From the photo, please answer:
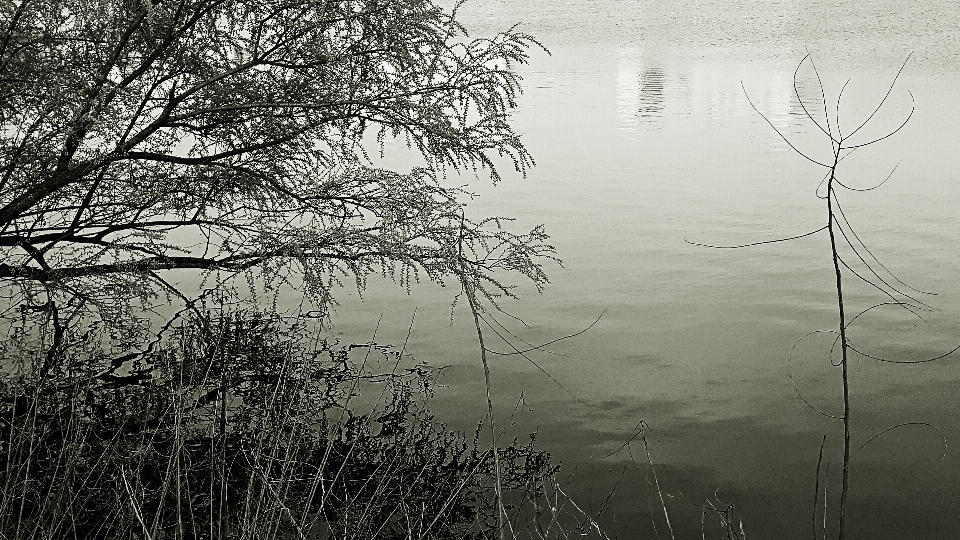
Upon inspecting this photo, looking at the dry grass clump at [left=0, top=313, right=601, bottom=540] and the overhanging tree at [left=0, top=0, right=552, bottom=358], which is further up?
the overhanging tree at [left=0, top=0, right=552, bottom=358]

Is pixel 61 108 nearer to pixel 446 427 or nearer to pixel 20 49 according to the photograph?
pixel 20 49

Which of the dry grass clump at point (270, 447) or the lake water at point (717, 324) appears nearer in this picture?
the dry grass clump at point (270, 447)

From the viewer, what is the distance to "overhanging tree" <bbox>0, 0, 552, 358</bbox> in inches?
255

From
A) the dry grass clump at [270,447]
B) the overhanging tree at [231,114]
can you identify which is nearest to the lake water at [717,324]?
the dry grass clump at [270,447]

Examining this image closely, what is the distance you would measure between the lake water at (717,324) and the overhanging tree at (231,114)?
1.61 metres

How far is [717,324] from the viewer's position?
9.68m

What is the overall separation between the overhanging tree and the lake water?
63.2 inches

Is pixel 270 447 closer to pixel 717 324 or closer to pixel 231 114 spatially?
pixel 231 114

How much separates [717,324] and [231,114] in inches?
214

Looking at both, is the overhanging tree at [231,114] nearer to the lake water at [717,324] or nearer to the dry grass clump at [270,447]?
the dry grass clump at [270,447]

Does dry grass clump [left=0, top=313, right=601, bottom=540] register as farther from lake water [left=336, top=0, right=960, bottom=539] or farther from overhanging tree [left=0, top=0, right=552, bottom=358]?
overhanging tree [left=0, top=0, right=552, bottom=358]

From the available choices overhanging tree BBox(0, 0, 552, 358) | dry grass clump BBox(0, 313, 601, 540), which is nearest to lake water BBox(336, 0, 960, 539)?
dry grass clump BBox(0, 313, 601, 540)

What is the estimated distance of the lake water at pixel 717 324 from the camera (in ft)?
21.1

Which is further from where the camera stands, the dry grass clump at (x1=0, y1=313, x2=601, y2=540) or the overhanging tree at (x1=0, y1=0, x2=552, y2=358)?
the overhanging tree at (x1=0, y1=0, x2=552, y2=358)
